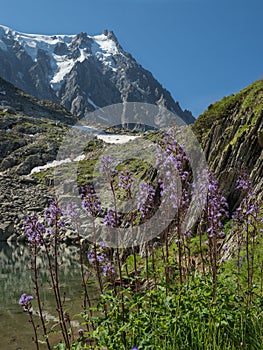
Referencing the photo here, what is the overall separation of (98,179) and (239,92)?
58818mm

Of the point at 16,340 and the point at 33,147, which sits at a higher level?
the point at 33,147

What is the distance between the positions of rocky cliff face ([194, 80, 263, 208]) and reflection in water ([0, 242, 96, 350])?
9.41 m

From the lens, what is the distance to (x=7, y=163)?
106 meters

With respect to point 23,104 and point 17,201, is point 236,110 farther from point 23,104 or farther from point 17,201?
point 23,104

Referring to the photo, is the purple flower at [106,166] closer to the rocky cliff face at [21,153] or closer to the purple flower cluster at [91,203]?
the purple flower cluster at [91,203]

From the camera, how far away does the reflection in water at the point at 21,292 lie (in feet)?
38.3

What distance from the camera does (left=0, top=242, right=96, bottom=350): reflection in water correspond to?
38.3ft

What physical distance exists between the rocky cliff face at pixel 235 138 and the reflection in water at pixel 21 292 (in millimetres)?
9405

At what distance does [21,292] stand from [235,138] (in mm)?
14790

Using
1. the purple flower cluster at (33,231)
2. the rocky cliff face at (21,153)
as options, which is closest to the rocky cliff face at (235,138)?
the rocky cliff face at (21,153)

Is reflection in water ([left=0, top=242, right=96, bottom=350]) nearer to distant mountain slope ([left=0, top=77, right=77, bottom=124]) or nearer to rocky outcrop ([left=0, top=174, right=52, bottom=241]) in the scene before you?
rocky outcrop ([left=0, top=174, right=52, bottom=241])

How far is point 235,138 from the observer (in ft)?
60.1

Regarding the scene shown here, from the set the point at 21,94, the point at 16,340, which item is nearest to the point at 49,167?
the point at 16,340

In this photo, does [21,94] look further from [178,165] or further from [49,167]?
[178,165]
